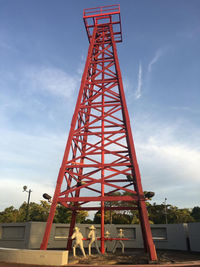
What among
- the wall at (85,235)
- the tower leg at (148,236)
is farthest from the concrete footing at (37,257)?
the wall at (85,235)

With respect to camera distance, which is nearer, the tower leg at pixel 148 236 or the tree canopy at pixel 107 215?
the tower leg at pixel 148 236

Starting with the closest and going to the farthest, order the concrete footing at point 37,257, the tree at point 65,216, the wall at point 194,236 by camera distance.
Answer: the concrete footing at point 37,257 < the wall at point 194,236 < the tree at point 65,216

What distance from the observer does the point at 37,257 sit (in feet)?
23.9

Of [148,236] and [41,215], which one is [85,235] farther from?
[41,215]

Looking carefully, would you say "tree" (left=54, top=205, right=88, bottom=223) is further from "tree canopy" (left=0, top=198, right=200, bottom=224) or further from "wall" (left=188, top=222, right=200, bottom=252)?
"wall" (left=188, top=222, right=200, bottom=252)

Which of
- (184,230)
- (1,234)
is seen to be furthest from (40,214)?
(184,230)

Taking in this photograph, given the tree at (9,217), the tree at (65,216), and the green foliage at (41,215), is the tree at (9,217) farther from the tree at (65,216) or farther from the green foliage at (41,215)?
the tree at (65,216)

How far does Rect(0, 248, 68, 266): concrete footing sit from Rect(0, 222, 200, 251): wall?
8.77 m

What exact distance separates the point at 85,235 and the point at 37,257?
10.4 metres

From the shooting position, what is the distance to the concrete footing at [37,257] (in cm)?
709

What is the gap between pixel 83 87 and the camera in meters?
14.0

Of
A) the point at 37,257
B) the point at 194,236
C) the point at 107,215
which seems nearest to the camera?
the point at 37,257

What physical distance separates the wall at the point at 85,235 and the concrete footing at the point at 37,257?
8767 mm

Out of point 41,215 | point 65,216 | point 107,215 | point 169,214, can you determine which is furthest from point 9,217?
point 169,214
